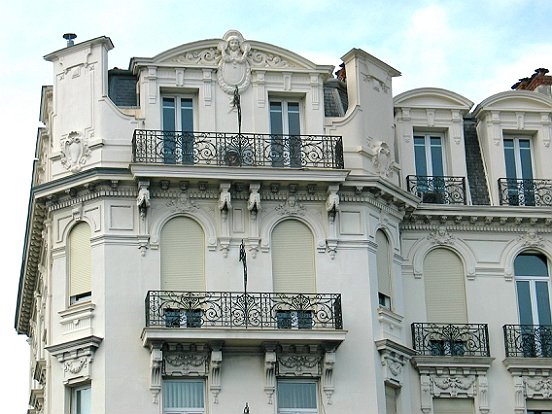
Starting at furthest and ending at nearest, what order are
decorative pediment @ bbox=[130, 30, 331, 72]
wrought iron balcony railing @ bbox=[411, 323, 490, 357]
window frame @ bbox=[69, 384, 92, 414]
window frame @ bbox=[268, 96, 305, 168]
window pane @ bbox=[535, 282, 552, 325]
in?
1. window pane @ bbox=[535, 282, 552, 325]
2. decorative pediment @ bbox=[130, 30, 331, 72]
3. wrought iron balcony railing @ bbox=[411, 323, 490, 357]
4. window frame @ bbox=[268, 96, 305, 168]
5. window frame @ bbox=[69, 384, 92, 414]

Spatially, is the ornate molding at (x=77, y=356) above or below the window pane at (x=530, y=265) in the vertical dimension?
below

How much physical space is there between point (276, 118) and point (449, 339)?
687 cm

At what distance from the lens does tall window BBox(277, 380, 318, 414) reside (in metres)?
38.4

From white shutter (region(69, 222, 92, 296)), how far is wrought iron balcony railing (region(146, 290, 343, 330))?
68.5 inches

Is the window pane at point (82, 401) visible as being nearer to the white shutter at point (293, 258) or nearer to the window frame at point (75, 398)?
the window frame at point (75, 398)

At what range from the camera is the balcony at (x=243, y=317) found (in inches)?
1483

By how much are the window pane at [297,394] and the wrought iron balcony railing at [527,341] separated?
17.6 ft

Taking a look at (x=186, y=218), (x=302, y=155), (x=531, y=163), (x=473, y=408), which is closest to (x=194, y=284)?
(x=186, y=218)

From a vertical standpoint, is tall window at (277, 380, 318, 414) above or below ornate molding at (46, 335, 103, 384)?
below

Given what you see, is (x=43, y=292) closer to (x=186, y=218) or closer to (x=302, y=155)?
(x=186, y=218)

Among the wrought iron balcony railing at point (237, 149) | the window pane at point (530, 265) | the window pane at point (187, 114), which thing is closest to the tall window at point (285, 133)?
the wrought iron balcony railing at point (237, 149)

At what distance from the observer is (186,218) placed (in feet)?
130

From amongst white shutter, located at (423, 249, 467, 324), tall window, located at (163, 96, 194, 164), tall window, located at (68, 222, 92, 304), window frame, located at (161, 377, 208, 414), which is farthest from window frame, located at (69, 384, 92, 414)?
white shutter, located at (423, 249, 467, 324)

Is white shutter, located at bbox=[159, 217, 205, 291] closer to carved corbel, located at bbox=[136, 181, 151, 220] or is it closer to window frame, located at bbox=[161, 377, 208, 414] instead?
carved corbel, located at bbox=[136, 181, 151, 220]
